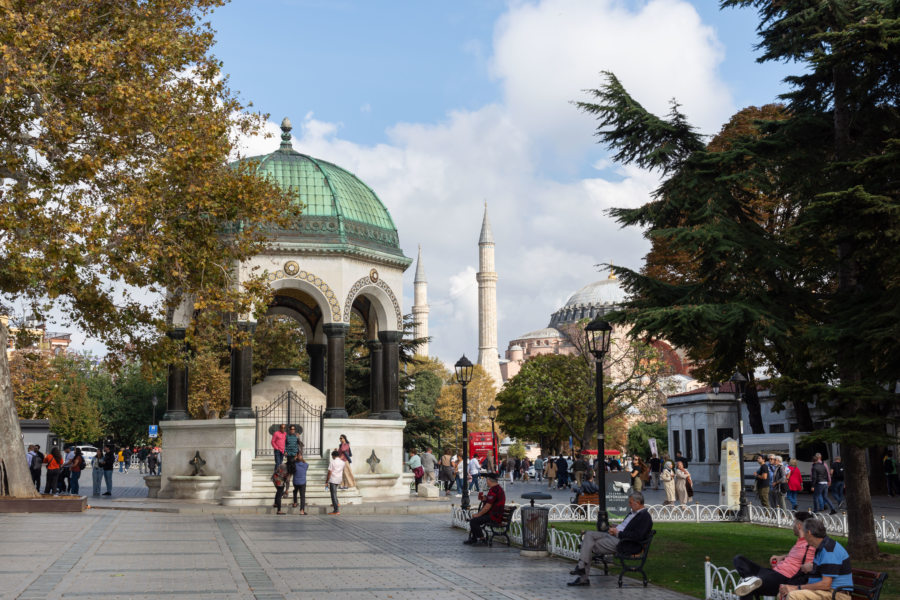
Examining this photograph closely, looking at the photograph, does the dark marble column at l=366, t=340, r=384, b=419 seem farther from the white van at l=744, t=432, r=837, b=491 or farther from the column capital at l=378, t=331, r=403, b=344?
the white van at l=744, t=432, r=837, b=491

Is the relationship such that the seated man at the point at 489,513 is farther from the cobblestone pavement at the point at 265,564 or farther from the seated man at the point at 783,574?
the seated man at the point at 783,574

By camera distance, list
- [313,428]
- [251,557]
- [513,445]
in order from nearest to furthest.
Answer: [251,557], [313,428], [513,445]

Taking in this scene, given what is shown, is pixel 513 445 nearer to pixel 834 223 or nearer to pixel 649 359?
pixel 649 359

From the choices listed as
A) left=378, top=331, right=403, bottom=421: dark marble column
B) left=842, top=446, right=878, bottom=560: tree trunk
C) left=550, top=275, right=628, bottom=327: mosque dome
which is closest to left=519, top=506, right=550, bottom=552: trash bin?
left=842, top=446, right=878, bottom=560: tree trunk

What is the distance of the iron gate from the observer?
1007 inches

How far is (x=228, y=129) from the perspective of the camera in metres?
21.4

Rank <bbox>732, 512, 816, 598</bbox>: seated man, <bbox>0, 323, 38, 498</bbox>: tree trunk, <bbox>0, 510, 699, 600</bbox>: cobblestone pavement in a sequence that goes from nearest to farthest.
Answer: <bbox>732, 512, 816, 598</bbox>: seated man, <bbox>0, 510, 699, 600</bbox>: cobblestone pavement, <bbox>0, 323, 38, 498</bbox>: tree trunk

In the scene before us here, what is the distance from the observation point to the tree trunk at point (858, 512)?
42.6 ft

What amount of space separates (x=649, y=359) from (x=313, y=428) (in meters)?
26.8

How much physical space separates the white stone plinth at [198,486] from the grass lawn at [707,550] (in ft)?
30.8

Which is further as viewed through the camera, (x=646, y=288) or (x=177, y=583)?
(x=646, y=288)

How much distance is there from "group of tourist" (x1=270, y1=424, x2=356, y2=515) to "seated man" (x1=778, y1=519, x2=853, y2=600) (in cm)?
1425

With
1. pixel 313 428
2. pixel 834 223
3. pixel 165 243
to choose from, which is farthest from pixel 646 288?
pixel 313 428

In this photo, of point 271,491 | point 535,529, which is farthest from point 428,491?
point 535,529
